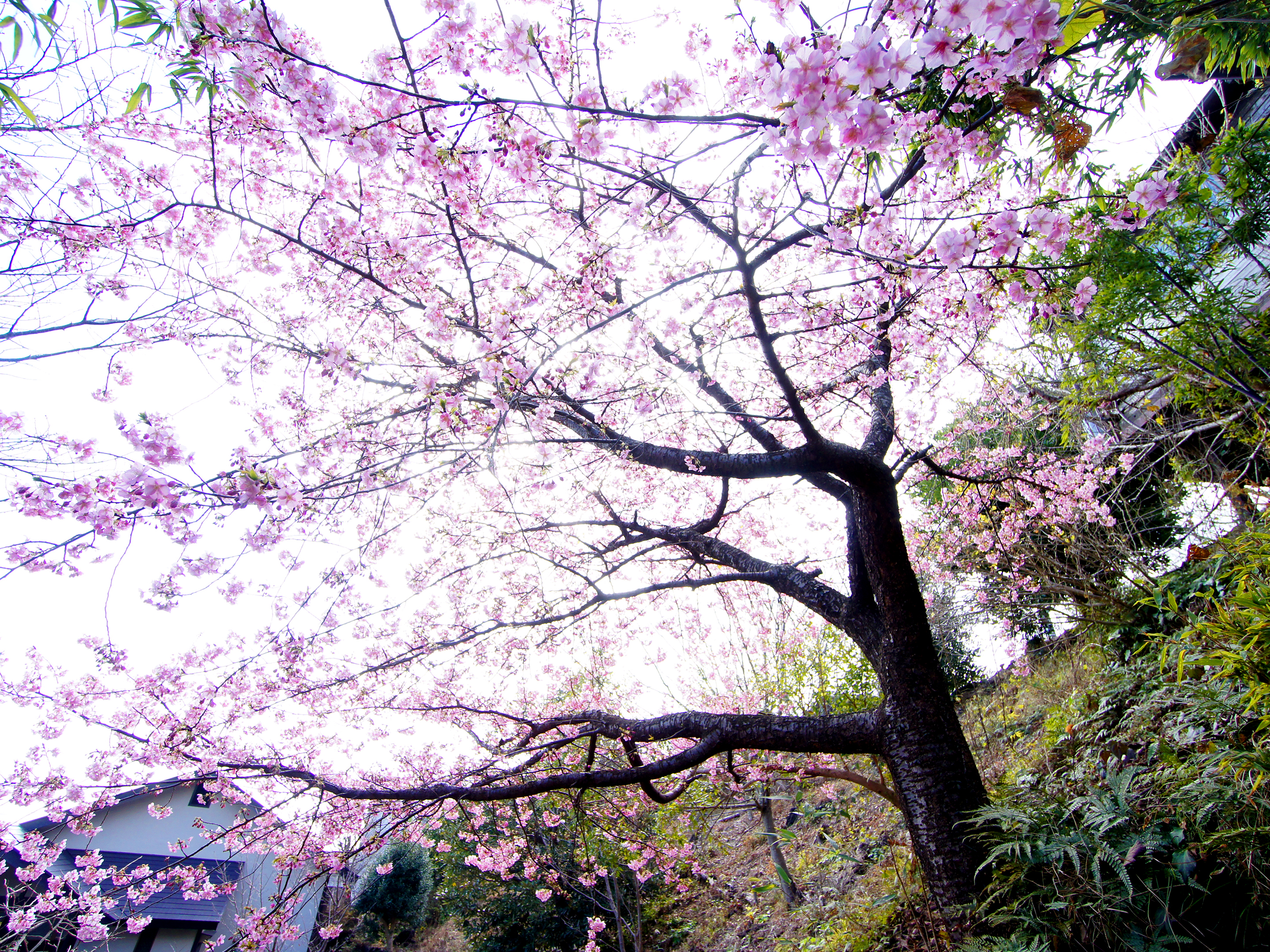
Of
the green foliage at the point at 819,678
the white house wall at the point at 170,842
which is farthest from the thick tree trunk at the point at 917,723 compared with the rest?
the white house wall at the point at 170,842

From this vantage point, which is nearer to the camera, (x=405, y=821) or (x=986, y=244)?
(x=986, y=244)

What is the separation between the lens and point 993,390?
6.16 meters

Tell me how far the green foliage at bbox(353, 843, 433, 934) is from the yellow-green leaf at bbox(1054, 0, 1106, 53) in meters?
15.4

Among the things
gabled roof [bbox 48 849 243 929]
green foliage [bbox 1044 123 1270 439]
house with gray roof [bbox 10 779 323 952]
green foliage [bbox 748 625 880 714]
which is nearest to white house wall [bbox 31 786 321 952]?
house with gray roof [bbox 10 779 323 952]

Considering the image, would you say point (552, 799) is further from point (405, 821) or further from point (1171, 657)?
point (1171, 657)

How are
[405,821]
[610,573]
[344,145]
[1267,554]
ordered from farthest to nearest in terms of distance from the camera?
[610,573] < [405,821] < [1267,554] < [344,145]

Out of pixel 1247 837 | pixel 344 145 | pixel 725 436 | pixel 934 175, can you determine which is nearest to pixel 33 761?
pixel 344 145

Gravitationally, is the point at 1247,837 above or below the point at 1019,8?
below

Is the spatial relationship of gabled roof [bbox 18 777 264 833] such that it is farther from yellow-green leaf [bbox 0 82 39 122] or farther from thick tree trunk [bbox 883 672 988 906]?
thick tree trunk [bbox 883 672 988 906]

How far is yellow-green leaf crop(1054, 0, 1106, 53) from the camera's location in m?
1.45

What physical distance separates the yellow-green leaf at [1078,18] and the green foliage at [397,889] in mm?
15359

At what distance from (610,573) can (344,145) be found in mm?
3332

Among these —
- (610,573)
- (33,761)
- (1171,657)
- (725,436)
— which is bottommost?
(1171,657)

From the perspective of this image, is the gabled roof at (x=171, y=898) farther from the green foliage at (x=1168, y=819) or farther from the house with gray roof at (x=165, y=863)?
the green foliage at (x=1168, y=819)
